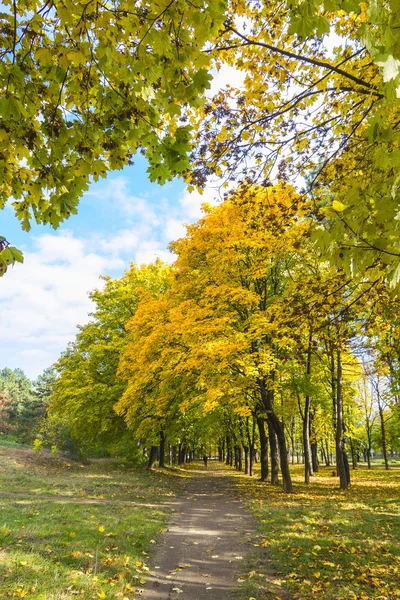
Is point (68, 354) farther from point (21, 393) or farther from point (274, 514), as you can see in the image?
point (21, 393)

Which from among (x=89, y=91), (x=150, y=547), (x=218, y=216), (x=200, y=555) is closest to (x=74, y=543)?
(x=150, y=547)

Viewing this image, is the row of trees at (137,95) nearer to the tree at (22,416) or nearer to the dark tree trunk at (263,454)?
the dark tree trunk at (263,454)

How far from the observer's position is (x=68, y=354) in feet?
81.3

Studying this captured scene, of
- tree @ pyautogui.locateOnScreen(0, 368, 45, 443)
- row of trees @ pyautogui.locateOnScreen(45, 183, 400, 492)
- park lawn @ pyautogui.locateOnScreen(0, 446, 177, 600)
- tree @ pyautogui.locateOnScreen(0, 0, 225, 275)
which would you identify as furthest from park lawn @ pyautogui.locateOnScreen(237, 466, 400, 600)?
tree @ pyautogui.locateOnScreen(0, 368, 45, 443)

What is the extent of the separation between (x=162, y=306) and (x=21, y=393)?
7995 centimetres

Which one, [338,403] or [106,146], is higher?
[106,146]

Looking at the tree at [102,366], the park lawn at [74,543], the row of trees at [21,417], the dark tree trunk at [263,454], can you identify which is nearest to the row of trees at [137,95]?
the park lawn at [74,543]

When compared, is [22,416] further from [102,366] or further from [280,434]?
[280,434]

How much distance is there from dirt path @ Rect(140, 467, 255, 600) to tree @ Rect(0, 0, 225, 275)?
16.8 ft

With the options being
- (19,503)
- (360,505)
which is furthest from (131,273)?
(360,505)

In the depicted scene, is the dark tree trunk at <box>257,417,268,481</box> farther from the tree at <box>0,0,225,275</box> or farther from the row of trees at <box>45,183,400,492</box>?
the tree at <box>0,0,225,275</box>

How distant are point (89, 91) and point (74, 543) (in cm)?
689

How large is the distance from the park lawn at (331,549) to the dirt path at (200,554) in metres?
0.42

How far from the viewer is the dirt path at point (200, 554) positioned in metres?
5.06
